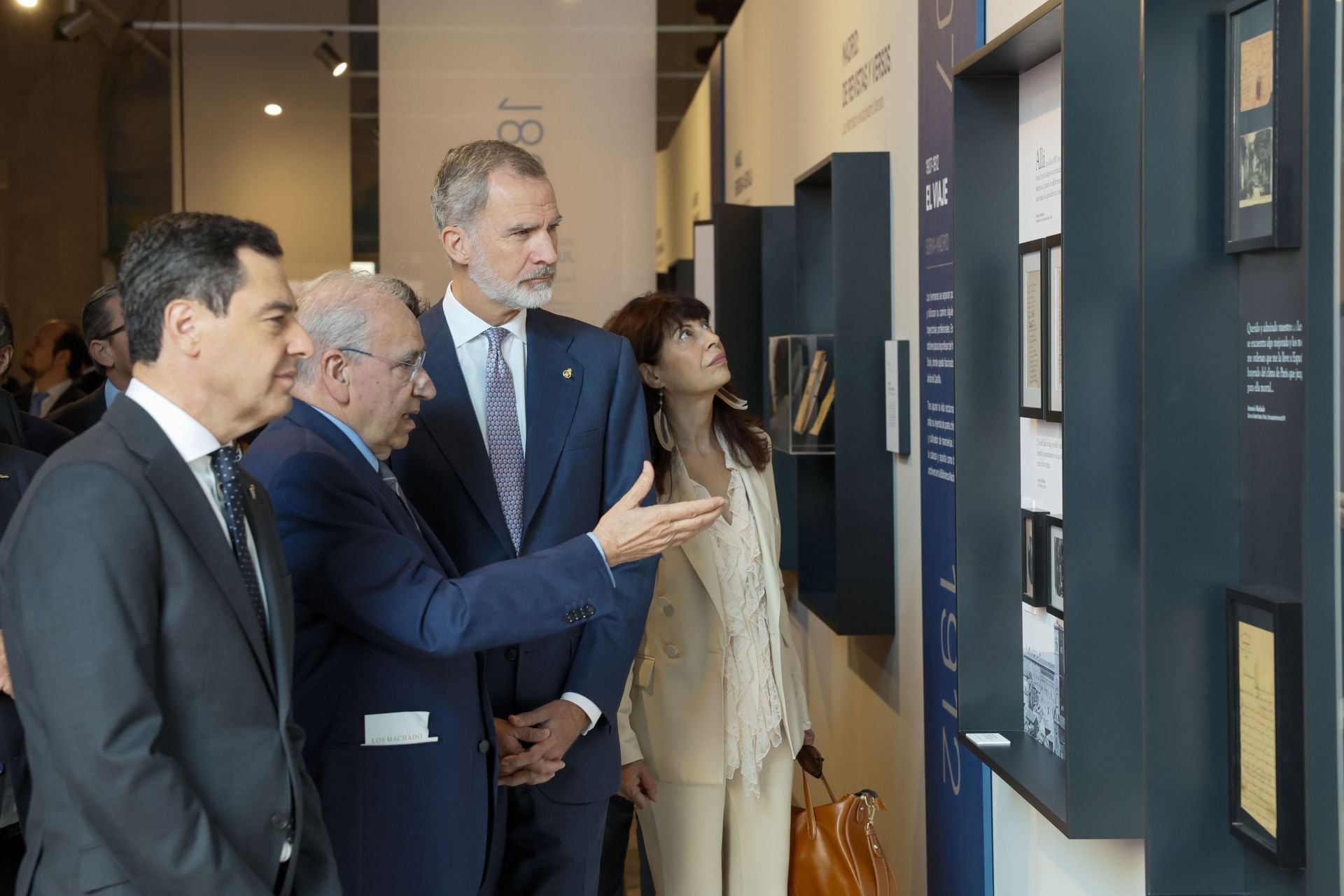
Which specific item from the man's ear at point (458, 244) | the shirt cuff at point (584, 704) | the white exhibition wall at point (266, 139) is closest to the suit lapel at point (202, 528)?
the shirt cuff at point (584, 704)

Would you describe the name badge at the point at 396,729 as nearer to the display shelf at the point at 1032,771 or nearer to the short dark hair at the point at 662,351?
the display shelf at the point at 1032,771

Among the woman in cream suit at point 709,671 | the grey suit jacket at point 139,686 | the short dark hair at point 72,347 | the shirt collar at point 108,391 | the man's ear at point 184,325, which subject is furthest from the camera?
the short dark hair at point 72,347

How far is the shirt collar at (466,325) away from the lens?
8.79 ft

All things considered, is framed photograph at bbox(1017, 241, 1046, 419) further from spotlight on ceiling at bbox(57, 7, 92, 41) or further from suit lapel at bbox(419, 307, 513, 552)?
spotlight on ceiling at bbox(57, 7, 92, 41)

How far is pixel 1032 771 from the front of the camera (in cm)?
244

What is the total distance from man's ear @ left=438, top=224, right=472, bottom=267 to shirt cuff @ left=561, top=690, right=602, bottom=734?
897 millimetres

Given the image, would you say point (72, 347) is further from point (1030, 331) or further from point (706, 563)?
point (1030, 331)

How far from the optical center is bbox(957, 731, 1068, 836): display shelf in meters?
2.24

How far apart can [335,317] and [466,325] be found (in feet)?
1.52

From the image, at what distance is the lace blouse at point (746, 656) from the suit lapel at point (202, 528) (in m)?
1.66

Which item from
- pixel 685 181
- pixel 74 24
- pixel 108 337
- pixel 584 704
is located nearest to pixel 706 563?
pixel 584 704

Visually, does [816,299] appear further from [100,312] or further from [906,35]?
[100,312]

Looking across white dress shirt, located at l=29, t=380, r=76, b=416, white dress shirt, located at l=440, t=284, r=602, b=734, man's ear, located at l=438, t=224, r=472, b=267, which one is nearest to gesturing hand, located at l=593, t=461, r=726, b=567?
white dress shirt, located at l=440, t=284, r=602, b=734

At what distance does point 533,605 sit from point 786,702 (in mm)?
1359
